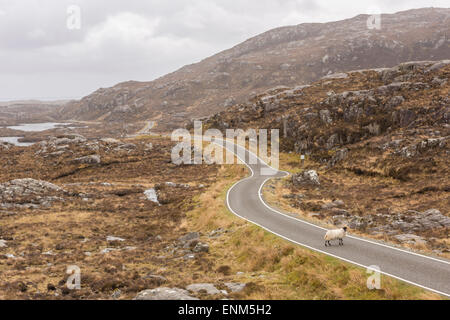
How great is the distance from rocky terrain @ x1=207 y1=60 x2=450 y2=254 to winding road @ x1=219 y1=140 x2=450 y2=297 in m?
2.90

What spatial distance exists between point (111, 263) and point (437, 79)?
64105 mm

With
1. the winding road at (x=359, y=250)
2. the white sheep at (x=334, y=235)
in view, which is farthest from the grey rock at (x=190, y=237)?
the white sheep at (x=334, y=235)

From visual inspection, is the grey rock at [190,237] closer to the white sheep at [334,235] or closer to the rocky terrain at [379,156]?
the rocky terrain at [379,156]

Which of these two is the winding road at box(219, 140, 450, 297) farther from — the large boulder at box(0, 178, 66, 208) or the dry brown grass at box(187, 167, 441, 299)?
the large boulder at box(0, 178, 66, 208)

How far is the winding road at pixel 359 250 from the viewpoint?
42.0 feet

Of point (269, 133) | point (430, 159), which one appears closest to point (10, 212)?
point (430, 159)

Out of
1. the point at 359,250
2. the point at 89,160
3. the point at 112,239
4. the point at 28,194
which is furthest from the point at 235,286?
the point at 89,160

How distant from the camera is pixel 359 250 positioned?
16578mm

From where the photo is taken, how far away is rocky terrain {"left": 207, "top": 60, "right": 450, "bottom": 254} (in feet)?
78.9

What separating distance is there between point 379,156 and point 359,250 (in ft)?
96.6

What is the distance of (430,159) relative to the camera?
116 feet

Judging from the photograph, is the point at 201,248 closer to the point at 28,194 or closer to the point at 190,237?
the point at 190,237

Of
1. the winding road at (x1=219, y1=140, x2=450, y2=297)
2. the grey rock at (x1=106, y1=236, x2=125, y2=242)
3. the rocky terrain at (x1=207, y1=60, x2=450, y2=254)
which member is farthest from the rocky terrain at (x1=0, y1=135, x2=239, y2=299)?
the rocky terrain at (x1=207, y1=60, x2=450, y2=254)
